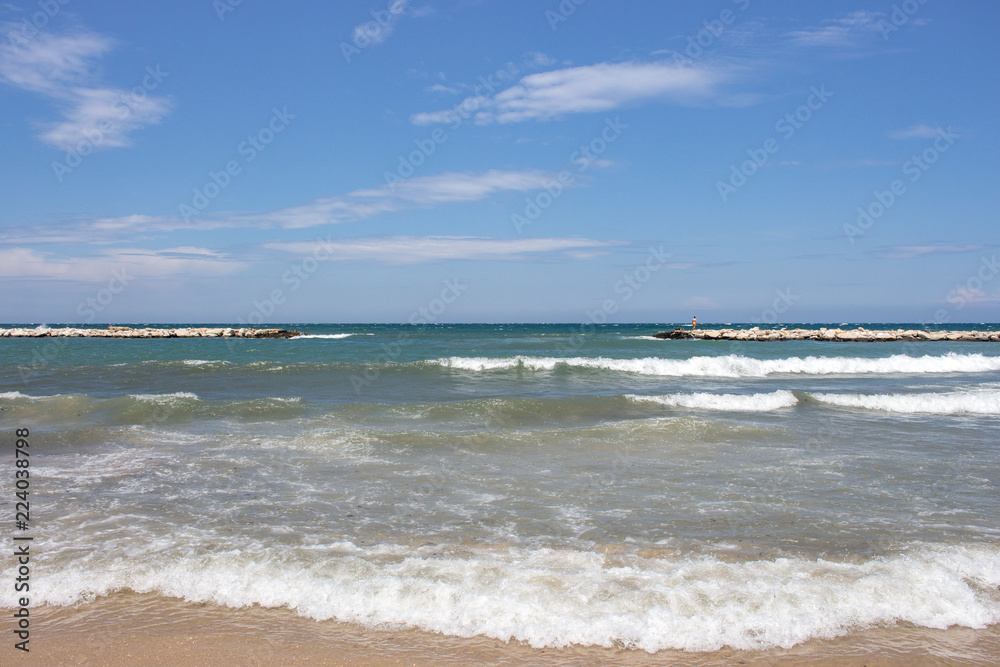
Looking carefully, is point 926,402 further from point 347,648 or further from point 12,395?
point 12,395

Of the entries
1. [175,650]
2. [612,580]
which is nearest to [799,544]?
[612,580]

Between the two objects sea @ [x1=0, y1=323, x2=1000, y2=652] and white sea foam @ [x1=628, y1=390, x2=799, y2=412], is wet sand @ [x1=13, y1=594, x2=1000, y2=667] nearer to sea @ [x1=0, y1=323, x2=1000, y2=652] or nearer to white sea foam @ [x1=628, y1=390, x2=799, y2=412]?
sea @ [x1=0, y1=323, x2=1000, y2=652]

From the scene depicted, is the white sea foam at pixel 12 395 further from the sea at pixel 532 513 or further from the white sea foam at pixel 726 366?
the white sea foam at pixel 726 366

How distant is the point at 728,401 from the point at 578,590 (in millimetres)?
11447

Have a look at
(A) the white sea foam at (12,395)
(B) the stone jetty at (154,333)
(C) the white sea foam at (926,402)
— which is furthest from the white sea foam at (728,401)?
(B) the stone jetty at (154,333)

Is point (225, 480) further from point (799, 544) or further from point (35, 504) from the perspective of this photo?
point (799, 544)

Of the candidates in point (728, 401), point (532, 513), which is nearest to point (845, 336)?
point (728, 401)

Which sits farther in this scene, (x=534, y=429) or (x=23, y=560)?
(x=534, y=429)

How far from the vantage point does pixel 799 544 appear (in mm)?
5137

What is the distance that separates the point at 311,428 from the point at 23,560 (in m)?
5.98

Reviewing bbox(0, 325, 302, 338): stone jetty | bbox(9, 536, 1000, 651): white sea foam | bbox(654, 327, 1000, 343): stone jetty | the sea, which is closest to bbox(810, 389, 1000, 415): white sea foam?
the sea

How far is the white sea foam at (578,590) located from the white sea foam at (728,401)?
9120 mm

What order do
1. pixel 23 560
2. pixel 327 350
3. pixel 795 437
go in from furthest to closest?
1. pixel 327 350
2. pixel 795 437
3. pixel 23 560

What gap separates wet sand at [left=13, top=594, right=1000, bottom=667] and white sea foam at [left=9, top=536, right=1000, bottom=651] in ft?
0.34
